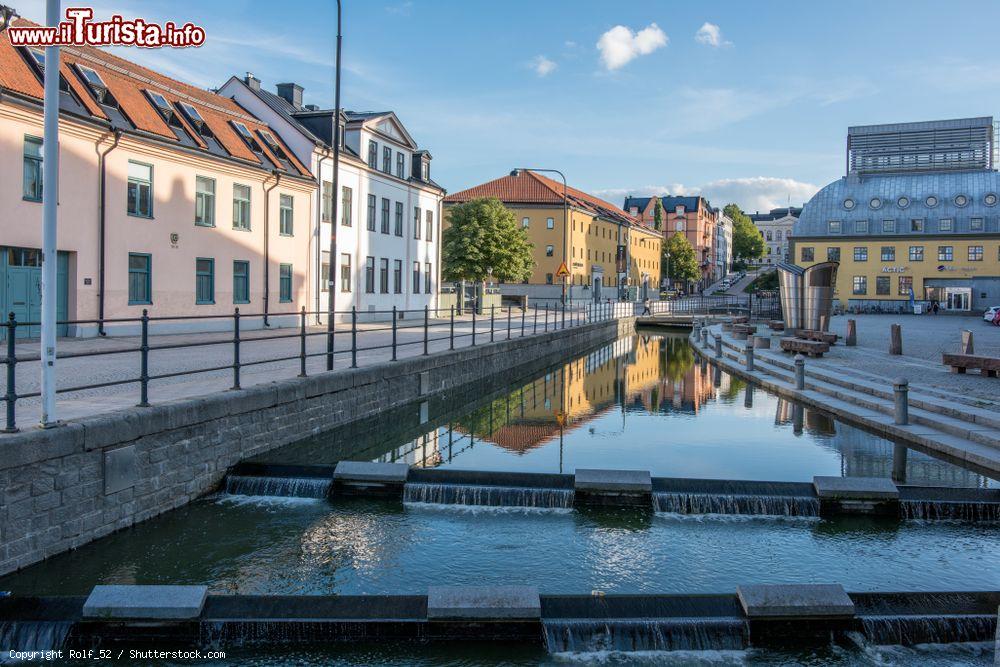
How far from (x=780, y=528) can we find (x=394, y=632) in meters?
5.22

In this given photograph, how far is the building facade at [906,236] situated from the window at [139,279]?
68.2m

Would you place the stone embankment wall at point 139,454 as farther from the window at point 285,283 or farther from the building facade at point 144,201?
the window at point 285,283

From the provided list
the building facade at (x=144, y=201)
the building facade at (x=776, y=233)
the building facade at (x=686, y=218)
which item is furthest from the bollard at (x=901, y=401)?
the building facade at (x=776, y=233)

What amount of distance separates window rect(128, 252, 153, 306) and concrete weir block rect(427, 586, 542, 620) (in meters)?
20.2

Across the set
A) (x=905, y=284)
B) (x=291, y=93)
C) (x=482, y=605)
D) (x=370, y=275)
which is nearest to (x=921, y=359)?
(x=482, y=605)

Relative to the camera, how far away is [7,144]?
771 inches

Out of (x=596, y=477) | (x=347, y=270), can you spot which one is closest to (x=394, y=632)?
(x=596, y=477)

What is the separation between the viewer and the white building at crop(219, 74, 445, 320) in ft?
113

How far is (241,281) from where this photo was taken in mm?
29688

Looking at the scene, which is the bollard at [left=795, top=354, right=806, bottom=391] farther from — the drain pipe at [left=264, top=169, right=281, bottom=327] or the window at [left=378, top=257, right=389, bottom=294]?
the window at [left=378, top=257, right=389, bottom=294]

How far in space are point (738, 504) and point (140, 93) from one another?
23.5 metres

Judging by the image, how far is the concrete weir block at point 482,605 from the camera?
680 cm

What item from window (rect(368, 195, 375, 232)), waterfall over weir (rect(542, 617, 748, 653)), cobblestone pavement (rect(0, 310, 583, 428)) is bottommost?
waterfall over weir (rect(542, 617, 748, 653))

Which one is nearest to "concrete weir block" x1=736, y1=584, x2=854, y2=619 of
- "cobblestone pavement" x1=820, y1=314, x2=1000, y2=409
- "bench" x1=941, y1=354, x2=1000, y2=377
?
"cobblestone pavement" x1=820, y1=314, x2=1000, y2=409
